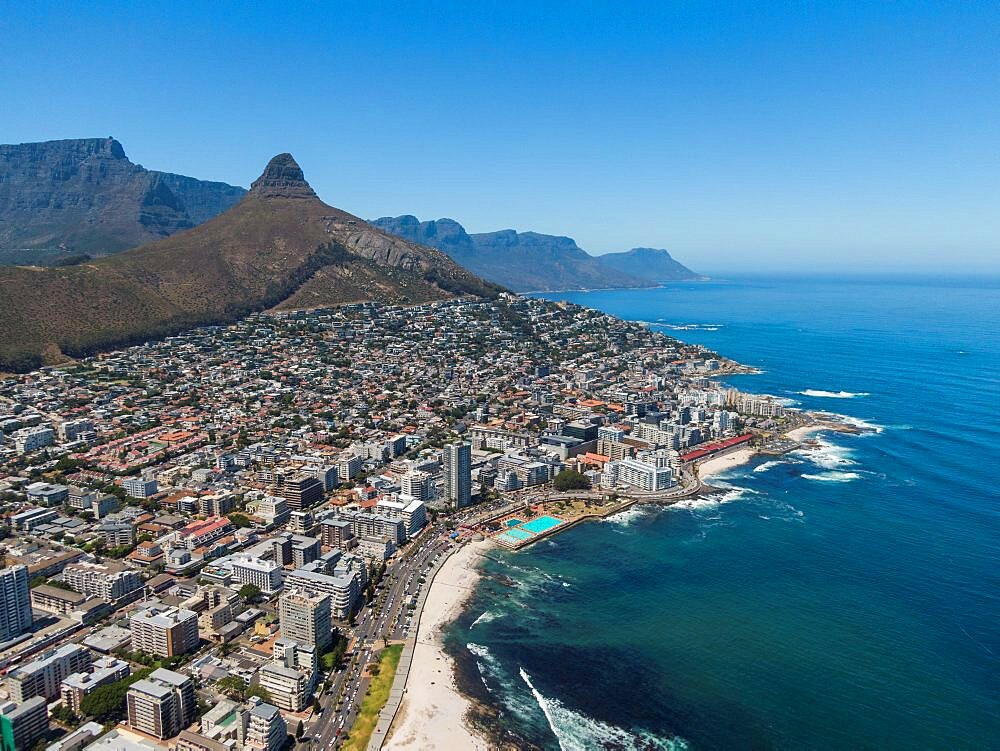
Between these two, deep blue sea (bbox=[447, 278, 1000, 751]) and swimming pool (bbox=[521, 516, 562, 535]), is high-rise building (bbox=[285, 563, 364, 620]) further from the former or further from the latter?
swimming pool (bbox=[521, 516, 562, 535])

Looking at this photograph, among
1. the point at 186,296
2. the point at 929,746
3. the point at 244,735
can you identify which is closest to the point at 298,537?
the point at 244,735

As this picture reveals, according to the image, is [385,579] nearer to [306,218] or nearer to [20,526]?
[20,526]

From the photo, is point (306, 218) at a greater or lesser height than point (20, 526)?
greater

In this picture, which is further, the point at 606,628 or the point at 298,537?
the point at 298,537

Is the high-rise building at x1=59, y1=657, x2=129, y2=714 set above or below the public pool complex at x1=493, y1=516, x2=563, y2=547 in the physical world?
above

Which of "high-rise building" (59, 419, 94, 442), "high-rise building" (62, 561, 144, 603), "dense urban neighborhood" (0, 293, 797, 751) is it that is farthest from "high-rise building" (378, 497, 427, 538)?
"high-rise building" (59, 419, 94, 442)

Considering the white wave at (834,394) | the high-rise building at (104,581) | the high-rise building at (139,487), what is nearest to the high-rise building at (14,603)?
the high-rise building at (104,581)

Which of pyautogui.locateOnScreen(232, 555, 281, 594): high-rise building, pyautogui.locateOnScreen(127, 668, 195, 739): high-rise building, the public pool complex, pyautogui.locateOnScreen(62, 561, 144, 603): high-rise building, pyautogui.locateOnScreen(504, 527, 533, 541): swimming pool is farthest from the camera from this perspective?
pyautogui.locateOnScreen(504, 527, 533, 541): swimming pool
